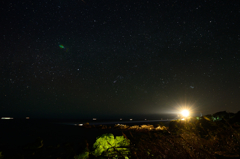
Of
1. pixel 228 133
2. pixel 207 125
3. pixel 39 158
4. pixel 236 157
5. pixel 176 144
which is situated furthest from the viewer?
pixel 207 125

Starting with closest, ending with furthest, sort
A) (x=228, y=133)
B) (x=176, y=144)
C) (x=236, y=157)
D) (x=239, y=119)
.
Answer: (x=236, y=157) → (x=176, y=144) → (x=228, y=133) → (x=239, y=119)

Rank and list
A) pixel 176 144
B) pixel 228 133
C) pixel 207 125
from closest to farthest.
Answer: pixel 176 144
pixel 228 133
pixel 207 125

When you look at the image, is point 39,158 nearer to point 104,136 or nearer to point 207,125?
point 104,136

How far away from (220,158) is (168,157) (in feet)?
2.81

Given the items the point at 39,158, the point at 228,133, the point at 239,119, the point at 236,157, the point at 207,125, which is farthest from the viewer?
the point at 207,125

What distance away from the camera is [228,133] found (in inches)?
125

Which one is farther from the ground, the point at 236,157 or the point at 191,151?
the point at 236,157

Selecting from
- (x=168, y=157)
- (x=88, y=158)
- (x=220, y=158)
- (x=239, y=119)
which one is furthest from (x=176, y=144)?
(x=239, y=119)

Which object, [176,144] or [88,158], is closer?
[176,144]

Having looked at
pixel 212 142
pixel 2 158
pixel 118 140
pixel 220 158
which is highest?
pixel 220 158

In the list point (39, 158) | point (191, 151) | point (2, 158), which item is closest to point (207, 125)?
point (191, 151)

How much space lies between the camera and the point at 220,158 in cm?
193

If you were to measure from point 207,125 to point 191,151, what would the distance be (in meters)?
16.4

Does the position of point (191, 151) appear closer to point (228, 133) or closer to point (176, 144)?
point (176, 144)
